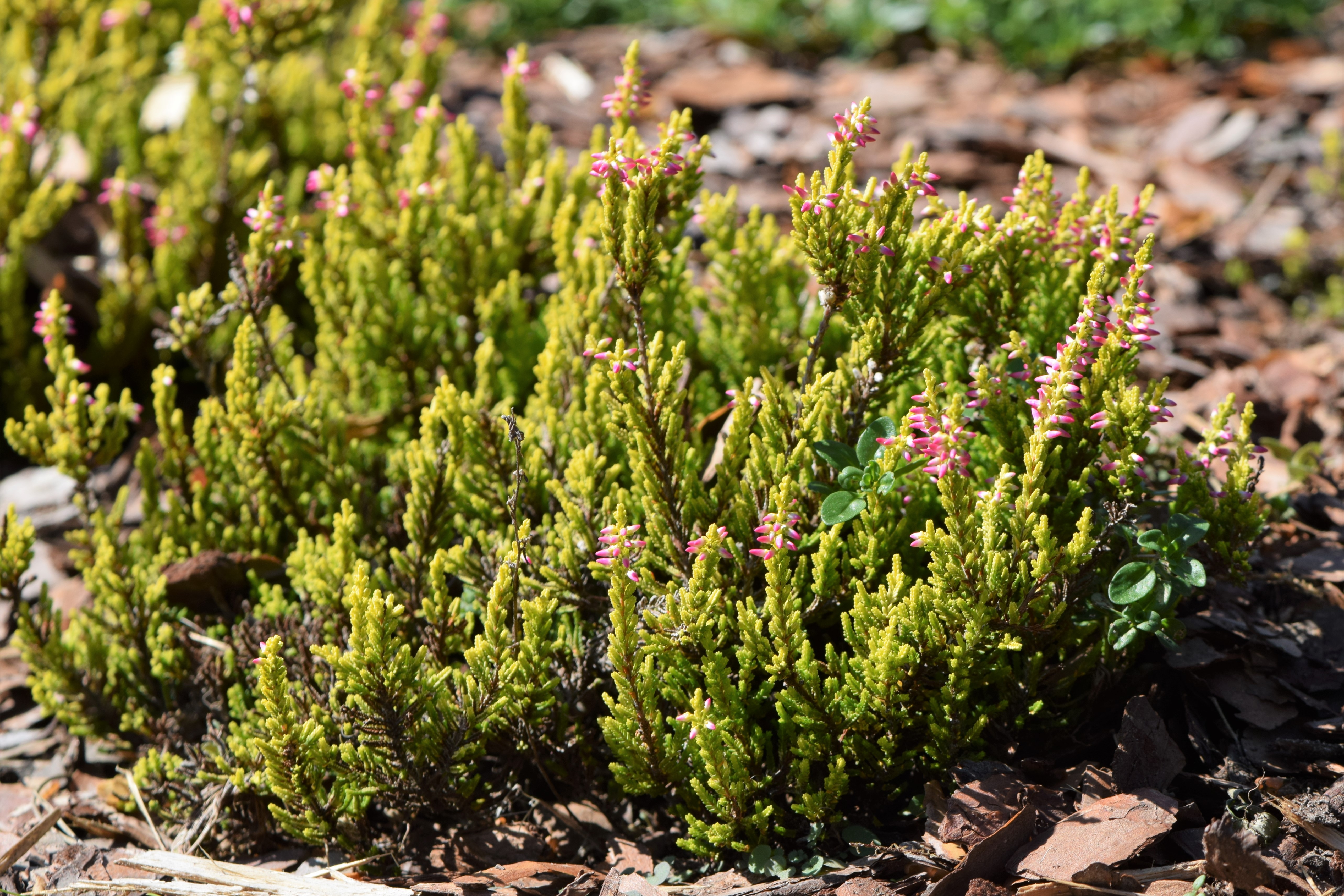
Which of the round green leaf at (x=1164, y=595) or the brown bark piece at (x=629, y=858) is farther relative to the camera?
the brown bark piece at (x=629, y=858)

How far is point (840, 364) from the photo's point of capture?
251 centimetres

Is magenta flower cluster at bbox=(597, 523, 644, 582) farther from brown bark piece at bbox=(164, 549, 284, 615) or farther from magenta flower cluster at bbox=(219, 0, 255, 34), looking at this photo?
magenta flower cluster at bbox=(219, 0, 255, 34)

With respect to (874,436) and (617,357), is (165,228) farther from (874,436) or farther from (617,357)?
(874,436)

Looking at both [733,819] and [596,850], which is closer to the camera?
[733,819]

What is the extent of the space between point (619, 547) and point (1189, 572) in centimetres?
116

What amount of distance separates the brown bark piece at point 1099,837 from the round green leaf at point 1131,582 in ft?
1.48

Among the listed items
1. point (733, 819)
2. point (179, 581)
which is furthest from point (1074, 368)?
point (179, 581)

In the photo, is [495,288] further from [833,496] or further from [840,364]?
[833,496]

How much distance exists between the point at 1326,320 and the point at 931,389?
3241 mm

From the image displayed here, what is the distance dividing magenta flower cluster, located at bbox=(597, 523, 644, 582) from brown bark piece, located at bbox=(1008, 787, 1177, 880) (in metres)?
1.01

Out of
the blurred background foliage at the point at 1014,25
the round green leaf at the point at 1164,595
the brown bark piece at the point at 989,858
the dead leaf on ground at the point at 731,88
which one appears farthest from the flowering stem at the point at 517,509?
the blurred background foliage at the point at 1014,25

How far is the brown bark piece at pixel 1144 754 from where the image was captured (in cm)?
238

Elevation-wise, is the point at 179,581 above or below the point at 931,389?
below

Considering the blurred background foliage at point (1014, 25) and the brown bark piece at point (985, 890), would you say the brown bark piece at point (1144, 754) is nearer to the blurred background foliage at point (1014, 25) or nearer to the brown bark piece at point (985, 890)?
the brown bark piece at point (985, 890)
